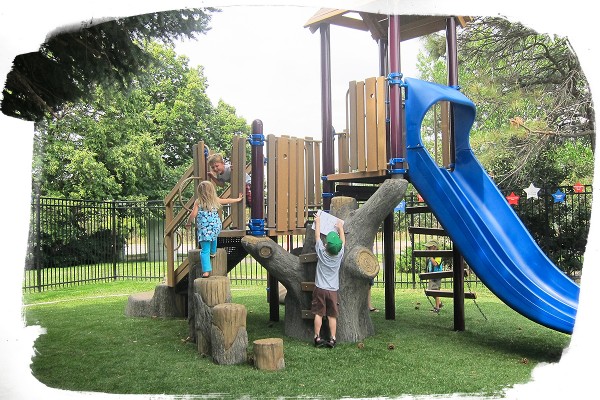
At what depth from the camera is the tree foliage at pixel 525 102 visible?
10.6m

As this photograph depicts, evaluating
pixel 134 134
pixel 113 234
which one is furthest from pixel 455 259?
pixel 113 234

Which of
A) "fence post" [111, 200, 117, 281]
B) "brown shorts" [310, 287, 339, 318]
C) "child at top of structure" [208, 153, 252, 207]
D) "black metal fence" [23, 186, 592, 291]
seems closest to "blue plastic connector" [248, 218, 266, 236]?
"child at top of structure" [208, 153, 252, 207]

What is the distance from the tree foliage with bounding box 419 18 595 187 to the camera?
10.6 meters

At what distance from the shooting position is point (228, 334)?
4.41 m

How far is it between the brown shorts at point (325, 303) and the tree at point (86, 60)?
3.01 m

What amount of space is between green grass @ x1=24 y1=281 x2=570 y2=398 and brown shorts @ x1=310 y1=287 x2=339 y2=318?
1.17 ft

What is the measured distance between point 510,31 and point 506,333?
8.74 meters

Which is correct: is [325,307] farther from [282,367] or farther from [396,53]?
[396,53]

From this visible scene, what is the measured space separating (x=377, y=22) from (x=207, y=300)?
4692 millimetres

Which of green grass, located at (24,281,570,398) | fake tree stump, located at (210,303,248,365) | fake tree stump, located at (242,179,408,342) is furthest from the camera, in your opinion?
fake tree stump, located at (242,179,408,342)

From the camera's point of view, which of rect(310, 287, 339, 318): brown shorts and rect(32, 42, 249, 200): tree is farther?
rect(32, 42, 249, 200): tree

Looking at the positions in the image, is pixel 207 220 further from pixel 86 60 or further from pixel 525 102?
pixel 525 102

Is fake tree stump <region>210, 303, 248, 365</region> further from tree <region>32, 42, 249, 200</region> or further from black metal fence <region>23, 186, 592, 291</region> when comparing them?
black metal fence <region>23, 186, 592, 291</region>

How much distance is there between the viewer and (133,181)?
1084 cm
